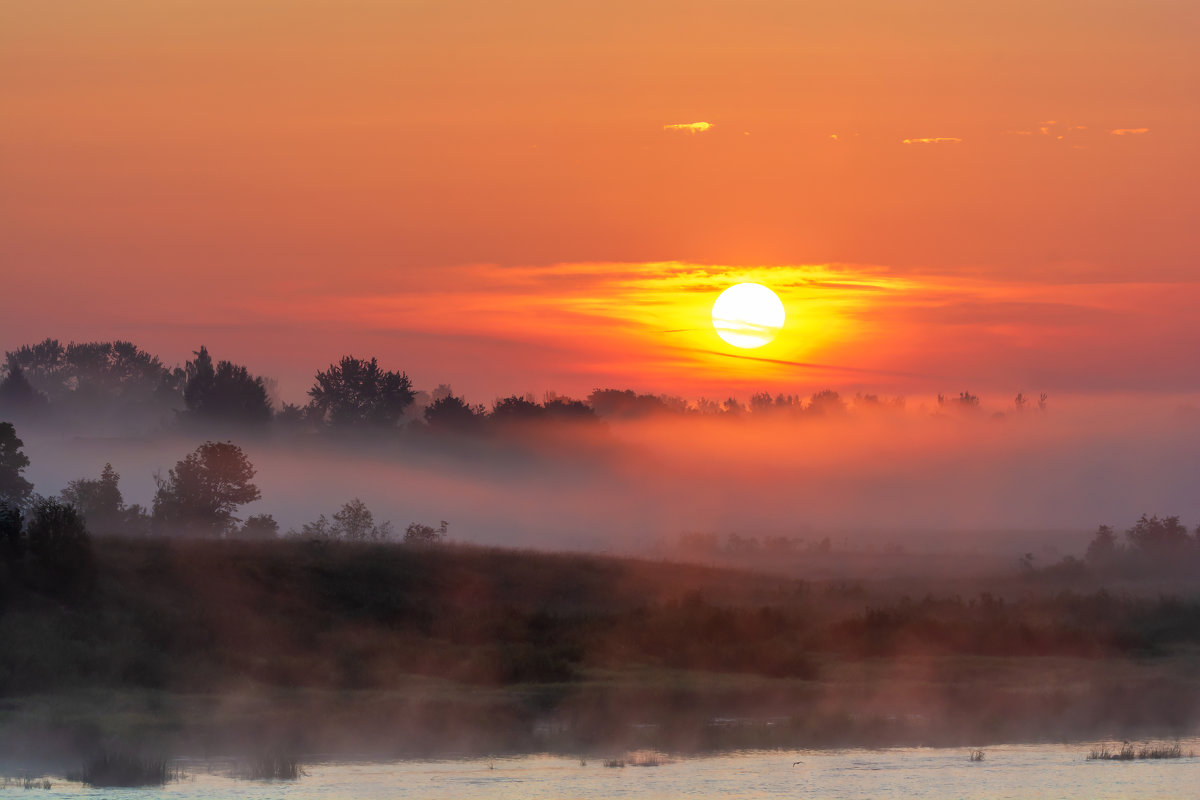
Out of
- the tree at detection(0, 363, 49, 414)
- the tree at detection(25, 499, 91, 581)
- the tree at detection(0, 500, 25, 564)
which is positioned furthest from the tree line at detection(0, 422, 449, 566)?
the tree at detection(0, 363, 49, 414)

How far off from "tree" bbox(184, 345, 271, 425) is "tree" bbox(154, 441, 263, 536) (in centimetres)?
4362

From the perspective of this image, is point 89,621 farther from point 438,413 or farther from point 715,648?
point 438,413

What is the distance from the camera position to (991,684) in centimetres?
4159

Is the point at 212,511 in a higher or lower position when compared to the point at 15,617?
higher

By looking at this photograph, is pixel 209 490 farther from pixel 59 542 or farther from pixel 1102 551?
pixel 1102 551

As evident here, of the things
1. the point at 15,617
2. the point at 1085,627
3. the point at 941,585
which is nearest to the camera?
the point at 15,617

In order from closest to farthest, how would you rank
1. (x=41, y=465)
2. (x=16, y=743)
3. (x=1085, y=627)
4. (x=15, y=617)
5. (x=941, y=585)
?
(x=16, y=743) < (x=15, y=617) < (x=1085, y=627) < (x=941, y=585) < (x=41, y=465)

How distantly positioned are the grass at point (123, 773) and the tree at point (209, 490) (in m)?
50.3

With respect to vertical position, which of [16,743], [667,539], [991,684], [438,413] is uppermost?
[438,413]

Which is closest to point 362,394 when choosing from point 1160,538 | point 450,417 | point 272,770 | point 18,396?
point 450,417

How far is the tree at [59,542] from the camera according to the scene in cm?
4453

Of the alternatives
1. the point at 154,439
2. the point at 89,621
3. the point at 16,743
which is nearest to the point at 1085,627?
the point at 89,621

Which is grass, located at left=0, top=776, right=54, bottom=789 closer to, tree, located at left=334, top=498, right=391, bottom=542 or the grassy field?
the grassy field

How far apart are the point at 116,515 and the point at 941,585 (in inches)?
1786
